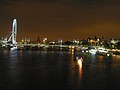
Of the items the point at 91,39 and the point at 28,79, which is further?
the point at 91,39

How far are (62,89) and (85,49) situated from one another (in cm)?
3479

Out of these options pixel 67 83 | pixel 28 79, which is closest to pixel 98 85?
pixel 67 83

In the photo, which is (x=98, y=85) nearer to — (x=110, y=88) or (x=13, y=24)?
(x=110, y=88)

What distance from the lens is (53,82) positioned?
10664 millimetres

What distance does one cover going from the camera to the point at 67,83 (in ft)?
34.4

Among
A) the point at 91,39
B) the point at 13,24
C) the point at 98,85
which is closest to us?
the point at 98,85

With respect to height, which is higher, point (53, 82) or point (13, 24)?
point (13, 24)

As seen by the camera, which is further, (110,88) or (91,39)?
(91,39)

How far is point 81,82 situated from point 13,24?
108 ft

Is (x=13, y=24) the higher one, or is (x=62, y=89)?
(x=13, y=24)

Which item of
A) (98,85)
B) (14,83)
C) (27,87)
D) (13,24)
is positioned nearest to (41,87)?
(27,87)

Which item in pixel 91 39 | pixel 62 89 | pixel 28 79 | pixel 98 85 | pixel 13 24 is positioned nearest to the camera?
pixel 62 89

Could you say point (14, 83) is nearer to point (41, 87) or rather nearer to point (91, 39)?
point (41, 87)

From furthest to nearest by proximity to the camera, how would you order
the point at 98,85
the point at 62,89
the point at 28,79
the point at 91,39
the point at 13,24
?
the point at 91,39 → the point at 13,24 → the point at 28,79 → the point at 98,85 → the point at 62,89
